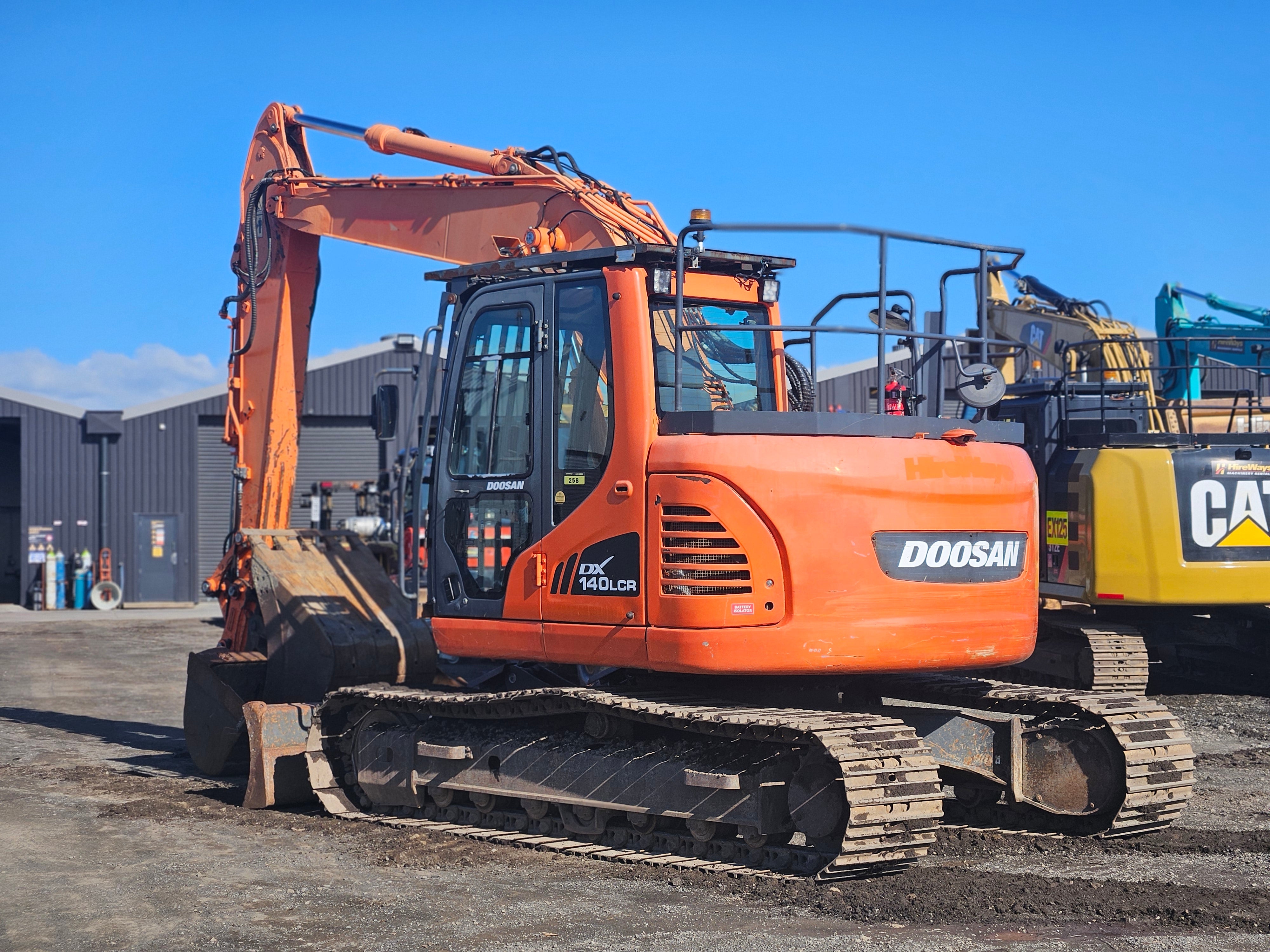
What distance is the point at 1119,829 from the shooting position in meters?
7.46

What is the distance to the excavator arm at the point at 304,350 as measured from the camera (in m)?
9.34

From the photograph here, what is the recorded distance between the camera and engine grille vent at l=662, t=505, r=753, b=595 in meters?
6.71

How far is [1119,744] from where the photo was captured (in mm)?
7285

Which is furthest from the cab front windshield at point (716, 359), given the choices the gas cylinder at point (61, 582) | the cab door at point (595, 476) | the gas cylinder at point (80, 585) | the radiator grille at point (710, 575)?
the gas cylinder at point (61, 582)

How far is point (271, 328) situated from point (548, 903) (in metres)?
6.09

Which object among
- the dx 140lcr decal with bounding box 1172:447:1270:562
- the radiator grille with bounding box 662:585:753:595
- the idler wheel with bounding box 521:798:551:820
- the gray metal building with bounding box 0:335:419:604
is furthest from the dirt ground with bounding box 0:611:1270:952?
the gray metal building with bounding box 0:335:419:604

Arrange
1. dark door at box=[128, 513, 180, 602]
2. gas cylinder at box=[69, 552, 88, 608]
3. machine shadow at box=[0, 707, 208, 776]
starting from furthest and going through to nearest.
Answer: dark door at box=[128, 513, 180, 602], gas cylinder at box=[69, 552, 88, 608], machine shadow at box=[0, 707, 208, 776]

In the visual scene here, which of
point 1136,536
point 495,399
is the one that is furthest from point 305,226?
point 1136,536

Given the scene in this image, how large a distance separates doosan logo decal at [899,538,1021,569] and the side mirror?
3.31 meters

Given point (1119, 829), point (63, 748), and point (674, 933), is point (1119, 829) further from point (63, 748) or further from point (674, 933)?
point (63, 748)

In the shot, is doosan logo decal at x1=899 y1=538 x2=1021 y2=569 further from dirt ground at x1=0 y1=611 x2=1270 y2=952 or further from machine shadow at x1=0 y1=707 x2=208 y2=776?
machine shadow at x1=0 y1=707 x2=208 y2=776

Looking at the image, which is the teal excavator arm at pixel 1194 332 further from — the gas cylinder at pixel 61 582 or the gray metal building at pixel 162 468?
the gas cylinder at pixel 61 582

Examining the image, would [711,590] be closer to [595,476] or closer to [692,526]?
[692,526]

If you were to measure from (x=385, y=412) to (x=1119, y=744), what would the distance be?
4627mm
